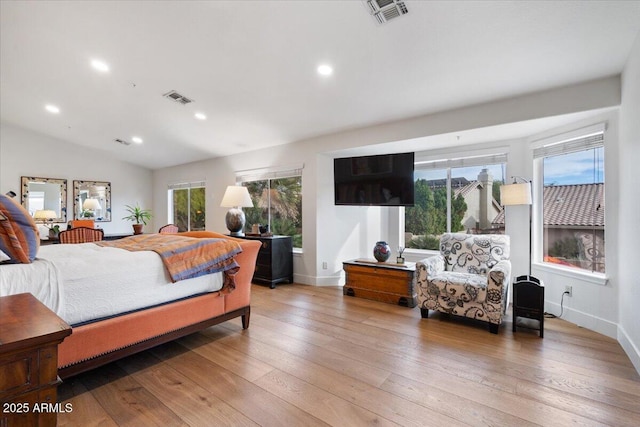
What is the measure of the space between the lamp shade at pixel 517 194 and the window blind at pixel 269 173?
9.39 ft

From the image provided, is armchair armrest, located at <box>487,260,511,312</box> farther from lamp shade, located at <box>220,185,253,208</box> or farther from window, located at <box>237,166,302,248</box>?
lamp shade, located at <box>220,185,253,208</box>

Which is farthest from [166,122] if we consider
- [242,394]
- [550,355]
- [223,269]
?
[550,355]

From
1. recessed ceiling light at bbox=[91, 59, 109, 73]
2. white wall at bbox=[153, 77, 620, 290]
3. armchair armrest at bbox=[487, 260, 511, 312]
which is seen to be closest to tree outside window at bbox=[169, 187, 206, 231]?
white wall at bbox=[153, 77, 620, 290]

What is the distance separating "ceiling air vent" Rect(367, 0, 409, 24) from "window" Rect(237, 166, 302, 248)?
2.82 m

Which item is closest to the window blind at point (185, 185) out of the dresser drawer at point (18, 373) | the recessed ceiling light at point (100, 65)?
the recessed ceiling light at point (100, 65)

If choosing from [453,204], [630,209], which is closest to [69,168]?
[453,204]

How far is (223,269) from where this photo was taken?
2.74m

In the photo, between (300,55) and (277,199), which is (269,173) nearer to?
(277,199)

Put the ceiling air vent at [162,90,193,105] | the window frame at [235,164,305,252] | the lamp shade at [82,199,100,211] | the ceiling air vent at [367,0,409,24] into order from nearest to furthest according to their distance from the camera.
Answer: the ceiling air vent at [367,0,409,24] < the ceiling air vent at [162,90,193,105] < the window frame at [235,164,305,252] < the lamp shade at [82,199,100,211]

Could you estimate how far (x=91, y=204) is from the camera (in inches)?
274

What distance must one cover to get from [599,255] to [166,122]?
19.6 feet

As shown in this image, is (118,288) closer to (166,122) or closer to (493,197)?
(166,122)

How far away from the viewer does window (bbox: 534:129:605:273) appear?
310 cm

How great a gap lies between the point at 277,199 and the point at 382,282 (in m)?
2.47
